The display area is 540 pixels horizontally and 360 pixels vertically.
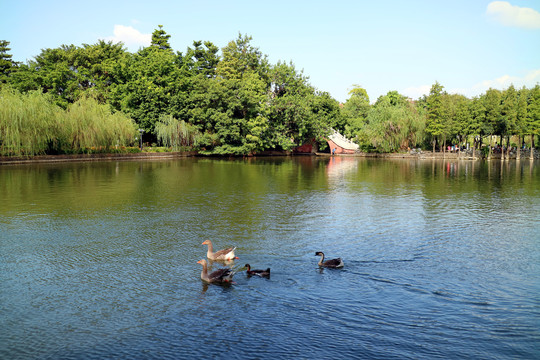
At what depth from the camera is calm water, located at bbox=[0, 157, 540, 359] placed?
28.4 ft

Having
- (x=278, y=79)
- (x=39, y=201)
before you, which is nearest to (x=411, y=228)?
(x=39, y=201)

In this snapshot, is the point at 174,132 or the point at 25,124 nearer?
the point at 25,124

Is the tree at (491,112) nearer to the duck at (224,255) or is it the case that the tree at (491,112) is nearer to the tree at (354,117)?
the tree at (354,117)

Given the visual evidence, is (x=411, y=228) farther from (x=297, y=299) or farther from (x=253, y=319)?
(x=253, y=319)

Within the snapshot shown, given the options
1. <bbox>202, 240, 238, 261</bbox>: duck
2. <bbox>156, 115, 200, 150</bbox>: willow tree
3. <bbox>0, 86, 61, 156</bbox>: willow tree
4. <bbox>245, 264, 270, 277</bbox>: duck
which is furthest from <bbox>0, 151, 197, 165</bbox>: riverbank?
<bbox>245, 264, 270, 277</bbox>: duck

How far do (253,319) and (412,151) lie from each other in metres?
70.7

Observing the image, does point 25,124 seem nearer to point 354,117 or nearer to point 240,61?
point 240,61

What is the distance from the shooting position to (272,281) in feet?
38.8

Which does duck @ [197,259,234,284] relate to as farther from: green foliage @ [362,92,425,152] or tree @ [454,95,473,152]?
green foliage @ [362,92,425,152]

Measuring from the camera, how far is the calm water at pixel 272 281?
865cm

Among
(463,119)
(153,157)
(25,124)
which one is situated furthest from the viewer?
(463,119)

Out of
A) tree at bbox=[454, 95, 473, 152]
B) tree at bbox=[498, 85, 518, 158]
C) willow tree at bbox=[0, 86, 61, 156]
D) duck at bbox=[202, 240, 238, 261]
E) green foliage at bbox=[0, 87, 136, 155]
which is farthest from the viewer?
tree at bbox=[454, 95, 473, 152]

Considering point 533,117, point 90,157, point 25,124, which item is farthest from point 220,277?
point 533,117

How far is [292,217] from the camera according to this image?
797 inches
